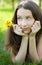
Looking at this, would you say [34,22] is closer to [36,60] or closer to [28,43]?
[28,43]

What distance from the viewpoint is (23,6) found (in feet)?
10.9

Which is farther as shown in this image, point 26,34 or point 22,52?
point 22,52

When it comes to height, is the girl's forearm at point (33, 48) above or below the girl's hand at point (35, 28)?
below

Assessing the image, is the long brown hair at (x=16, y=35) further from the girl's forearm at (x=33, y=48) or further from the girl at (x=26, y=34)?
the girl's forearm at (x=33, y=48)

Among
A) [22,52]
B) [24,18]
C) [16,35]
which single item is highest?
[24,18]

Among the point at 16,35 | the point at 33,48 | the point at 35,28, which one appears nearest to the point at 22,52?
the point at 33,48

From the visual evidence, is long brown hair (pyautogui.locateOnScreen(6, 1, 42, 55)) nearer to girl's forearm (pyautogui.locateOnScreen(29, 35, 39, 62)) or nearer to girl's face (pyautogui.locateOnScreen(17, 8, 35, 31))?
girl's face (pyautogui.locateOnScreen(17, 8, 35, 31))

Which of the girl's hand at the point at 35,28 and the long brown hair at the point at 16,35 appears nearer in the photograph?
the girl's hand at the point at 35,28

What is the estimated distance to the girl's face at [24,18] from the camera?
10.4ft

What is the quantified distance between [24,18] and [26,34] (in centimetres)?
20

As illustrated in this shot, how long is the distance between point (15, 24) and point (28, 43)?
0.29m

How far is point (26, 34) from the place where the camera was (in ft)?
10.5

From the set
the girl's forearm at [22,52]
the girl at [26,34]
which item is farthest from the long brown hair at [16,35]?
the girl's forearm at [22,52]

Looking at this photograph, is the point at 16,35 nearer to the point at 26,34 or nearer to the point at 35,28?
the point at 26,34
